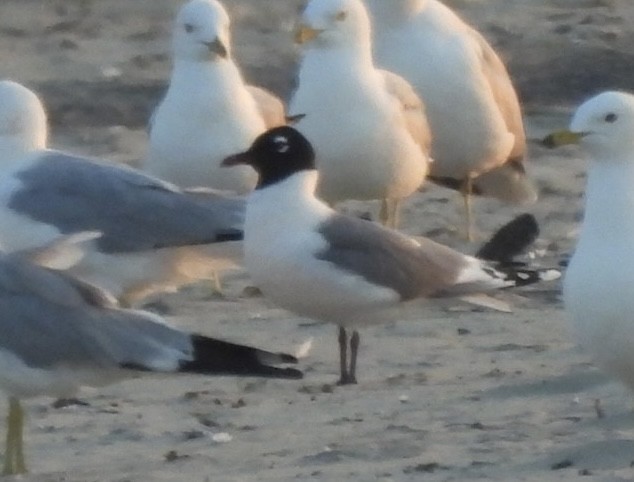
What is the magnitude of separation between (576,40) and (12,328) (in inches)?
352

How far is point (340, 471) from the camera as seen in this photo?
19.8 feet

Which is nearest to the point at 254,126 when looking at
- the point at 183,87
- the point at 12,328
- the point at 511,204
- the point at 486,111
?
the point at 183,87

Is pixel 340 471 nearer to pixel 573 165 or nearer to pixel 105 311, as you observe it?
pixel 105 311

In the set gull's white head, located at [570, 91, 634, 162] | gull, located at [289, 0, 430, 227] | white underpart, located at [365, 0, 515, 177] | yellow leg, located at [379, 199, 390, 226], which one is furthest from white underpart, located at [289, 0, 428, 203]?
gull's white head, located at [570, 91, 634, 162]

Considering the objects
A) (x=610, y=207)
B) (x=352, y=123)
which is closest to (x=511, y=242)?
(x=352, y=123)

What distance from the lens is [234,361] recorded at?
20.5ft

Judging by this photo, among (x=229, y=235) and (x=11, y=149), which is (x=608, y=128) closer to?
(x=229, y=235)

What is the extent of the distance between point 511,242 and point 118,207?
64.4 inches

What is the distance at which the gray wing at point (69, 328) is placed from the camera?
643 cm

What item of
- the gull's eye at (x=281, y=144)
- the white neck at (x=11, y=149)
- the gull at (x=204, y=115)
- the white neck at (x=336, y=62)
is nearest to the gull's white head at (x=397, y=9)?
the white neck at (x=336, y=62)

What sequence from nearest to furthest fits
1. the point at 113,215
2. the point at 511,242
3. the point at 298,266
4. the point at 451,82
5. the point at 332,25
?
1. the point at 298,266
2. the point at 113,215
3. the point at 511,242
4. the point at 332,25
5. the point at 451,82

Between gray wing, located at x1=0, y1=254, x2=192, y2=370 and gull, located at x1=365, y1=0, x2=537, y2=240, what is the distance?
4192 millimetres

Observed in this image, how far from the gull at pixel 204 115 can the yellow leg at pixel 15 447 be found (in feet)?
9.61

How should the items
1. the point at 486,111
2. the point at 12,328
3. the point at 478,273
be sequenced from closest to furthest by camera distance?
the point at 12,328, the point at 478,273, the point at 486,111
